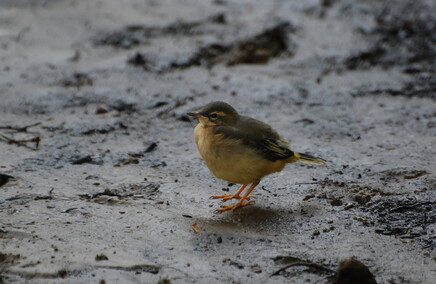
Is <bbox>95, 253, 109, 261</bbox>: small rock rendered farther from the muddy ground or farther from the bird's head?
the bird's head

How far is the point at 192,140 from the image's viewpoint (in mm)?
6781

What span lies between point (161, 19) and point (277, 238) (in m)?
6.96

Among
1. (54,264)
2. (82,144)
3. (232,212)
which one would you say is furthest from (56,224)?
(82,144)

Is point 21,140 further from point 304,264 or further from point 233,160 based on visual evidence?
point 304,264

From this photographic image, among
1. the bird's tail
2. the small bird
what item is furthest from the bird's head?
the bird's tail

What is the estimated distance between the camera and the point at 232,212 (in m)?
5.09

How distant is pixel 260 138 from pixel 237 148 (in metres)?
0.28

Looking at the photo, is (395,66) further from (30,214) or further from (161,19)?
(30,214)

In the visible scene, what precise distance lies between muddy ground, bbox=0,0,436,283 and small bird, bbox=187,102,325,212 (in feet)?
1.10

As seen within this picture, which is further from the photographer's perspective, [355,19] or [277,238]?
[355,19]

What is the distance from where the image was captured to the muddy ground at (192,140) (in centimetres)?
420

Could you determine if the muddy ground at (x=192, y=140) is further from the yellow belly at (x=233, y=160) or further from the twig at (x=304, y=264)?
the yellow belly at (x=233, y=160)

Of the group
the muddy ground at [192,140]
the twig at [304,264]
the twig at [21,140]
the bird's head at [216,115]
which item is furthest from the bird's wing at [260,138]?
the twig at [21,140]

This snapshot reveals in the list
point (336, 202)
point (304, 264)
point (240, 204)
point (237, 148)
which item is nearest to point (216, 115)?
point (237, 148)
